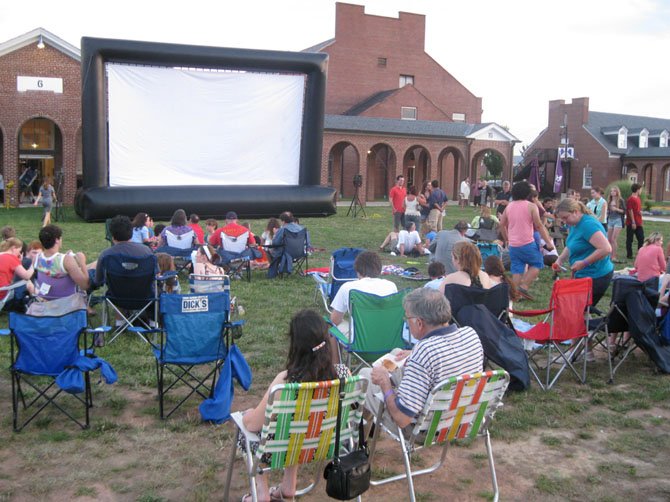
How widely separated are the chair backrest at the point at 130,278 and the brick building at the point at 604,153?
118 feet

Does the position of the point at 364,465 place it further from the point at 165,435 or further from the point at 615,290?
the point at 615,290

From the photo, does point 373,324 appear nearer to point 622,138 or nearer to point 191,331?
point 191,331

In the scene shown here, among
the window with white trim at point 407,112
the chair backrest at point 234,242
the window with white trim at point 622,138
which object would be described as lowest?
the chair backrest at point 234,242

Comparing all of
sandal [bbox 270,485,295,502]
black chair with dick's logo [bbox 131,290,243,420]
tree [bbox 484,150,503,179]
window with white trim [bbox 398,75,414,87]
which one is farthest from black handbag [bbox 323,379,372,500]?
tree [bbox 484,150,503,179]

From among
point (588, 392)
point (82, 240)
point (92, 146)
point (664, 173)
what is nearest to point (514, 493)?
point (588, 392)

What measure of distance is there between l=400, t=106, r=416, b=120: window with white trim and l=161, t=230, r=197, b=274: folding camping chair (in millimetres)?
28869

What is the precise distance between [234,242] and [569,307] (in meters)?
5.41

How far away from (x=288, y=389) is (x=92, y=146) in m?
13.9

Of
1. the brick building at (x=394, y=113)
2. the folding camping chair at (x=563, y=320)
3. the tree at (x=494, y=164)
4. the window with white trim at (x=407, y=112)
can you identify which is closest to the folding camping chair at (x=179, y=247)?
the folding camping chair at (x=563, y=320)

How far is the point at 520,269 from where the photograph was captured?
26.7 ft

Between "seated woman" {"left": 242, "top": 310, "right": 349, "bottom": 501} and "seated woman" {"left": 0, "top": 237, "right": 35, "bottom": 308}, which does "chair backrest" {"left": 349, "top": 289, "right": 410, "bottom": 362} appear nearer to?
"seated woman" {"left": 242, "top": 310, "right": 349, "bottom": 501}

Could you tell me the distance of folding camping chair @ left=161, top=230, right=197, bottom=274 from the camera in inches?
364

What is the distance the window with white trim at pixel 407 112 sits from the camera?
3675 cm

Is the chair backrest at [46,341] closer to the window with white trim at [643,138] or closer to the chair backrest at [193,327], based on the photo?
the chair backrest at [193,327]
